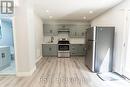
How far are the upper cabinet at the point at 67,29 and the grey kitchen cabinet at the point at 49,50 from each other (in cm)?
83

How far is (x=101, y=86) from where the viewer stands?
3.08m

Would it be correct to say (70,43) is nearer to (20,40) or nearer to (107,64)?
(107,64)

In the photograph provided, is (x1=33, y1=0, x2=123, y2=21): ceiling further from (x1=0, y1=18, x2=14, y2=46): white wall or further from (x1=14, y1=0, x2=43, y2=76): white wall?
(x1=0, y1=18, x2=14, y2=46): white wall

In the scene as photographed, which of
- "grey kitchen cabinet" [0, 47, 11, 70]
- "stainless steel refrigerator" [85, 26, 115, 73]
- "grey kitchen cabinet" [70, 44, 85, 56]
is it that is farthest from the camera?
"grey kitchen cabinet" [70, 44, 85, 56]

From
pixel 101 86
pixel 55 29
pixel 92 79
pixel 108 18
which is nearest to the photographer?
pixel 101 86

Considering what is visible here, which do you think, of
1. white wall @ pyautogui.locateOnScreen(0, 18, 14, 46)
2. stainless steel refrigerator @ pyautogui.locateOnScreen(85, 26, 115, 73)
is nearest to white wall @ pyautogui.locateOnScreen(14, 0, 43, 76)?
stainless steel refrigerator @ pyautogui.locateOnScreen(85, 26, 115, 73)

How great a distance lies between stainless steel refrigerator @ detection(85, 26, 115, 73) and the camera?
417 cm

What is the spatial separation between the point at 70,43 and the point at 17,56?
14.0ft

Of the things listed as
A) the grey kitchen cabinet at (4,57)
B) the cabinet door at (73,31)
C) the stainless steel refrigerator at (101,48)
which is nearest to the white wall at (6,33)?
the grey kitchen cabinet at (4,57)

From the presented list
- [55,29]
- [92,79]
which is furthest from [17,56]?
[55,29]

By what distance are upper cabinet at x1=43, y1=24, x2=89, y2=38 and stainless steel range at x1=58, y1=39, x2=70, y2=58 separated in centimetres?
63

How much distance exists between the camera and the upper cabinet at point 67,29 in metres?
7.59

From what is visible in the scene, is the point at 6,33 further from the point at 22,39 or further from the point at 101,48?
the point at 101,48

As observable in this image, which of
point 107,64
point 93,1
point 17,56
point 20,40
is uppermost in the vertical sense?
point 93,1
